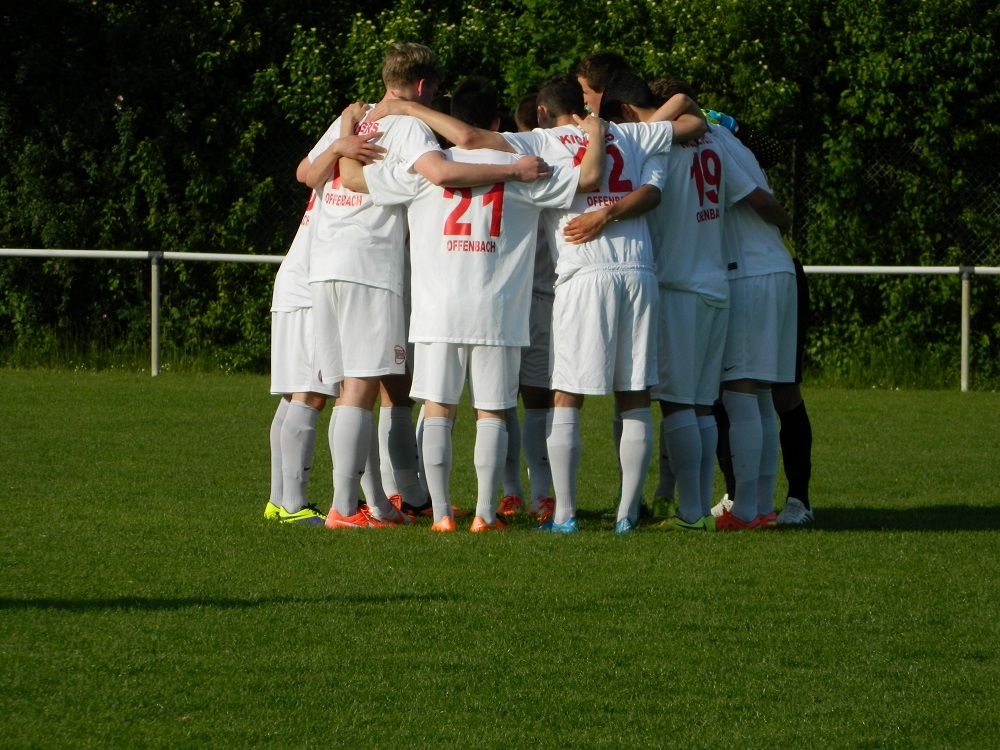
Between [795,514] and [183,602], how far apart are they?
11.0 feet

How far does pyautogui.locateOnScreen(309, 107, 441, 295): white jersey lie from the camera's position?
7094 millimetres

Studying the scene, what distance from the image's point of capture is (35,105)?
56.0 ft

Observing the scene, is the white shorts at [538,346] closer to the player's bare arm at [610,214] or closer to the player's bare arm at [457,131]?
the player's bare arm at [610,214]

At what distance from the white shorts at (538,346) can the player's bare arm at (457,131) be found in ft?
3.36

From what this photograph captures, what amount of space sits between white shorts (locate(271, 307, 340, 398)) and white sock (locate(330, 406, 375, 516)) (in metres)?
0.36

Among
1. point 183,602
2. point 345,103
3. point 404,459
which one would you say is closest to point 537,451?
point 404,459

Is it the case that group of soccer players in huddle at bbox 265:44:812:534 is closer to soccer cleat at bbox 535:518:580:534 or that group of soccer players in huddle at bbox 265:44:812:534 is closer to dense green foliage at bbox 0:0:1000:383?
soccer cleat at bbox 535:518:580:534

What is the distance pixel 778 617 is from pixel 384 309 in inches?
100

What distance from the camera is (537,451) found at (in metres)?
7.95

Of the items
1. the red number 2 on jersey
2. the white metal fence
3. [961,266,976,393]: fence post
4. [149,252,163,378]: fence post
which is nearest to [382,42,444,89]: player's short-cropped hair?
the red number 2 on jersey

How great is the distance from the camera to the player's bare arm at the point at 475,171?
6773 mm

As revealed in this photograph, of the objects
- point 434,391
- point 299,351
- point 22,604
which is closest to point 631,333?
point 434,391

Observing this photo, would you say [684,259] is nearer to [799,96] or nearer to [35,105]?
[799,96]

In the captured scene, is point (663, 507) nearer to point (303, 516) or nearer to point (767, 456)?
point (767, 456)
